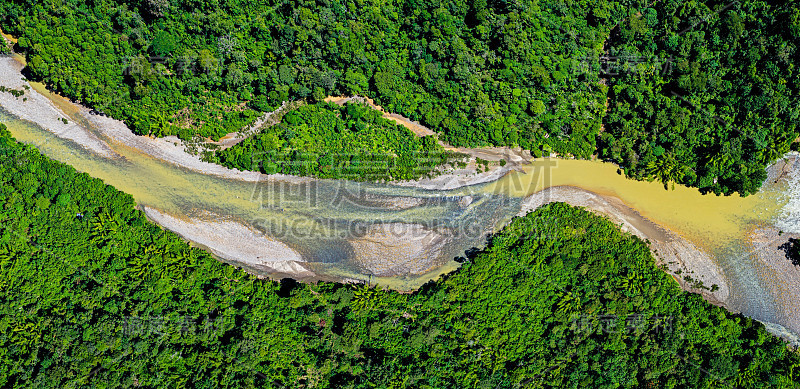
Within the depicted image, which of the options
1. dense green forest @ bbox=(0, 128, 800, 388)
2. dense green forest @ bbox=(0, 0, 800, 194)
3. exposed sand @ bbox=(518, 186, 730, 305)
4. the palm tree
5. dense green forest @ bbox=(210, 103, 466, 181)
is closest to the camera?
dense green forest @ bbox=(0, 0, 800, 194)

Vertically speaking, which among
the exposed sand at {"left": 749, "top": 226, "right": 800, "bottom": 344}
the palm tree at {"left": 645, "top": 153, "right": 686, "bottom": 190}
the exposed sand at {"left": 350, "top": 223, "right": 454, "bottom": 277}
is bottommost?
the exposed sand at {"left": 749, "top": 226, "right": 800, "bottom": 344}

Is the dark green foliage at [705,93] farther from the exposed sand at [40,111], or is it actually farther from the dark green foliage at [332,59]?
the exposed sand at [40,111]

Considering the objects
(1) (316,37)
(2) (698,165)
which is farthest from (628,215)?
(1) (316,37)

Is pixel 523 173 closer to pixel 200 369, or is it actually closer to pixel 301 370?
pixel 301 370

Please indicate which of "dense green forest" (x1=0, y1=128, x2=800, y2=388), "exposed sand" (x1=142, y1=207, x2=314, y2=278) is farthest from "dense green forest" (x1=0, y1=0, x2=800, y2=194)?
"dense green forest" (x1=0, y1=128, x2=800, y2=388)

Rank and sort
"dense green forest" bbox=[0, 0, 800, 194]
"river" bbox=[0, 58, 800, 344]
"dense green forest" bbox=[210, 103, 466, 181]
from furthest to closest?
1. "river" bbox=[0, 58, 800, 344]
2. "dense green forest" bbox=[210, 103, 466, 181]
3. "dense green forest" bbox=[0, 0, 800, 194]

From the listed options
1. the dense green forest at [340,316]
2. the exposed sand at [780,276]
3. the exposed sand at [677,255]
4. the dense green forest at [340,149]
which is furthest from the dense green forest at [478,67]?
the dense green forest at [340,316]

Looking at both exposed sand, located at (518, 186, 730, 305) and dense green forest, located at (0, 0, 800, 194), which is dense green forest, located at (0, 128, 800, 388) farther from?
dense green forest, located at (0, 0, 800, 194)
